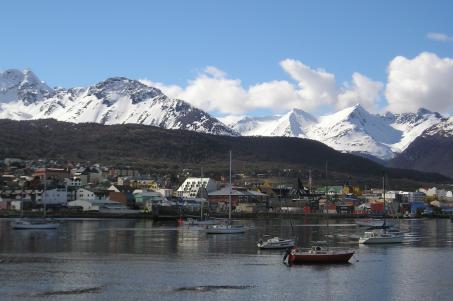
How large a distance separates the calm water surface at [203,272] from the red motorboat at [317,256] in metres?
0.99

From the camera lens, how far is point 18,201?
126 m

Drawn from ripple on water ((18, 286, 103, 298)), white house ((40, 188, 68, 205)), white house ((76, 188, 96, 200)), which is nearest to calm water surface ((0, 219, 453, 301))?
ripple on water ((18, 286, 103, 298))

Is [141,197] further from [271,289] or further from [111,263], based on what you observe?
[271,289]

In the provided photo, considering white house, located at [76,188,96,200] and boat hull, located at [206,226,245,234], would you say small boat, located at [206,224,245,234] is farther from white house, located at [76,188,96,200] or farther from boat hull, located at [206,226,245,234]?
white house, located at [76,188,96,200]

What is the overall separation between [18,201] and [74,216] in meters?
13.9

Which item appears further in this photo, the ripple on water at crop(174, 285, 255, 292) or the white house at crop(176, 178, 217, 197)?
the white house at crop(176, 178, 217, 197)

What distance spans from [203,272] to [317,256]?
8.57 m

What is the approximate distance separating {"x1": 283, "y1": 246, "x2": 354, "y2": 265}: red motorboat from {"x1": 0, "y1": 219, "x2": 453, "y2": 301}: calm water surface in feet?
3.25

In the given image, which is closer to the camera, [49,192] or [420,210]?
[49,192]

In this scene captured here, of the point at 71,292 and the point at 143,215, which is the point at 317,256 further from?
the point at 143,215

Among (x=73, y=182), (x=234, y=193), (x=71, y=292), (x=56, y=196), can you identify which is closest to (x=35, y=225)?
(x=56, y=196)

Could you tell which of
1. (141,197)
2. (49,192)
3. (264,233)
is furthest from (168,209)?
(264,233)

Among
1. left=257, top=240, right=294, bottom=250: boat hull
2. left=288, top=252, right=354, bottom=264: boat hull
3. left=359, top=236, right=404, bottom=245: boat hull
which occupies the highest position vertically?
left=359, top=236, right=404, bottom=245: boat hull

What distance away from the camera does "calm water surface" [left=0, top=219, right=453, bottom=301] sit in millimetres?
37000
